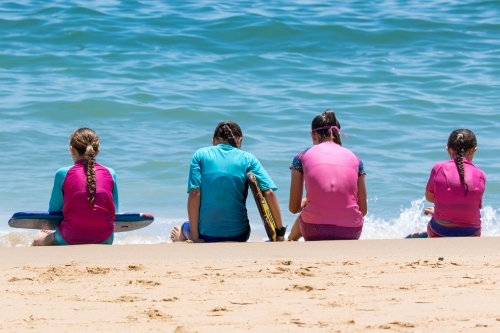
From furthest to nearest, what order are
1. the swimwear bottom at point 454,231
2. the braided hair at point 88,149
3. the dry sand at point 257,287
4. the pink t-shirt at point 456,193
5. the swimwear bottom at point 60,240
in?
the swimwear bottom at point 454,231
the pink t-shirt at point 456,193
the swimwear bottom at point 60,240
the braided hair at point 88,149
the dry sand at point 257,287

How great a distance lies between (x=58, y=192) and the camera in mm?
6133

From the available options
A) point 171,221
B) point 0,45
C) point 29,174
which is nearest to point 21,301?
point 171,221

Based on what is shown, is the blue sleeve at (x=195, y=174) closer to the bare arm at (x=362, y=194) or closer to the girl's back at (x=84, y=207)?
the girl's back at (x=84, y=207)

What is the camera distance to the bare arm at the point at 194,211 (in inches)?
249

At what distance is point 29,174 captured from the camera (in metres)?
10.1

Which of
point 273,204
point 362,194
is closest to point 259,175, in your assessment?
point 273,204

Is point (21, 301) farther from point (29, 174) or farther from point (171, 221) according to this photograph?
point (29, 174)

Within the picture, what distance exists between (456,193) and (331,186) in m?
0.95

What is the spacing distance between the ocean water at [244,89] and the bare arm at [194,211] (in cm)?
209

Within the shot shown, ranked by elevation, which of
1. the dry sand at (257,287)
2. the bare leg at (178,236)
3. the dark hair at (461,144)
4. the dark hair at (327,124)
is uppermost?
the dark hair at (327,124)

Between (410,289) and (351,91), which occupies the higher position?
(351,91)

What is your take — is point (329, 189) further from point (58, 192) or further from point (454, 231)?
point (58, 192)

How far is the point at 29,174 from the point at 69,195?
425cm

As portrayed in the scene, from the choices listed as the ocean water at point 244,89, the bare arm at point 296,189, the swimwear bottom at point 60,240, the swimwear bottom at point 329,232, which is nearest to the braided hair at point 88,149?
the swimwear bottom at point 60,240
